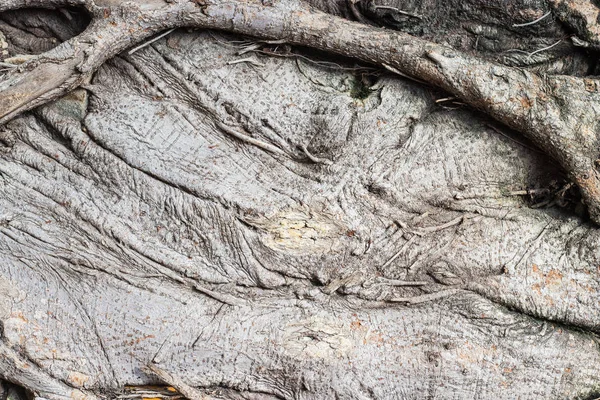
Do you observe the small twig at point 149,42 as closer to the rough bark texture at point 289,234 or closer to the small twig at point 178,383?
the rough bark texture at point 289,234

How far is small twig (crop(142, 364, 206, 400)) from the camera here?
3.52 m

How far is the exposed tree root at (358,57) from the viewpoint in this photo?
3.62 meters

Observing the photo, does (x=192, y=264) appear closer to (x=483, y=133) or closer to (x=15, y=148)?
(x=15, y=148)

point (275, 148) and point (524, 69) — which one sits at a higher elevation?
point (524, 69)

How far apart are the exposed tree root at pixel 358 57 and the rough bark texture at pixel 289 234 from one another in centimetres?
3

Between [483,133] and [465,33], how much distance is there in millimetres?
607

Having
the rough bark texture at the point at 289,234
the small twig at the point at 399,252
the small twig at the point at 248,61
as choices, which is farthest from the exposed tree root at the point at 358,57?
the small twig at the point at 399,252

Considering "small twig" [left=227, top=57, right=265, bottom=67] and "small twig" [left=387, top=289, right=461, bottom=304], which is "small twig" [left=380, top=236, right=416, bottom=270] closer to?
"small twig" [left=387, top=289, right=461, bottom=304]

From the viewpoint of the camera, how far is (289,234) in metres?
3.66

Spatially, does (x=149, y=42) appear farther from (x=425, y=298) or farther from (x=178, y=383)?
(x=425, y=298)

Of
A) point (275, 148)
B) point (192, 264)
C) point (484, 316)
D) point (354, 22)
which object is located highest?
point (354, 22)

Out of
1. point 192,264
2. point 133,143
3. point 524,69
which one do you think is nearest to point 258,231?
point 192,264

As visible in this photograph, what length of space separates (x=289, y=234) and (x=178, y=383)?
97cm

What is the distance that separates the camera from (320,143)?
3818mm
